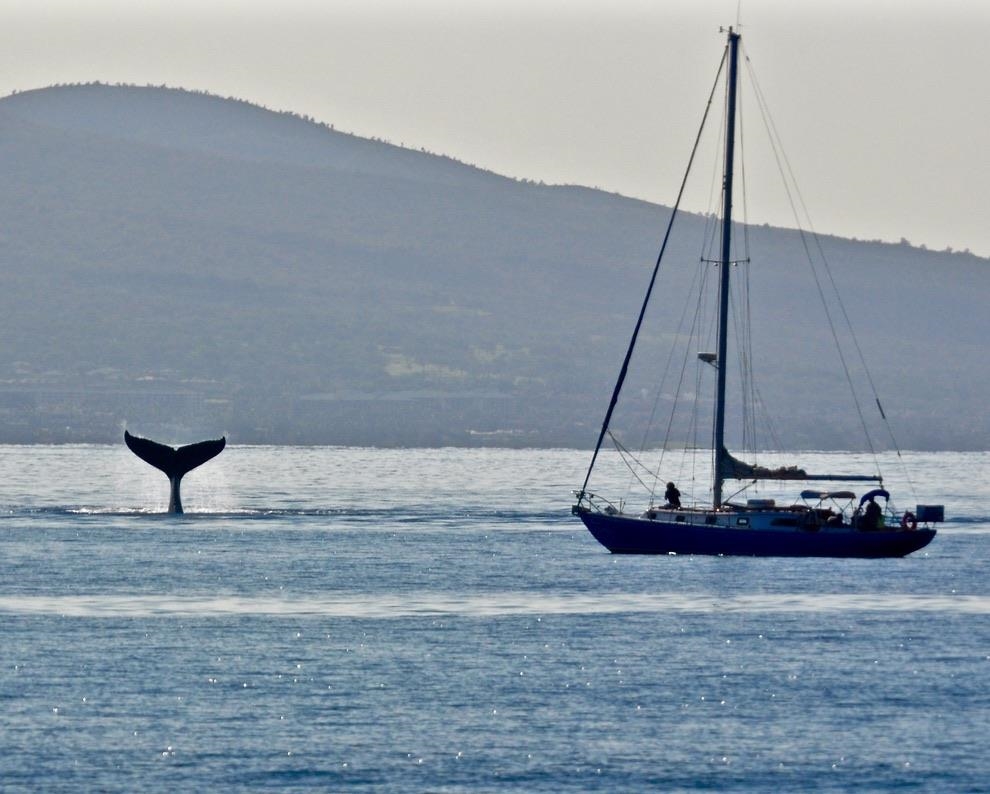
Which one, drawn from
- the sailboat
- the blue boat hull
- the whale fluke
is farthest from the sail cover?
the whale fluke

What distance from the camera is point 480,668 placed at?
47562mm

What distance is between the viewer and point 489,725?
133 ft

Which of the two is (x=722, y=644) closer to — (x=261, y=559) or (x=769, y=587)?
(x=769, y=587)

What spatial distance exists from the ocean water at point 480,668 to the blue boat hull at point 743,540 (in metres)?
0.80

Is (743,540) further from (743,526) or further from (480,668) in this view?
(480,668)

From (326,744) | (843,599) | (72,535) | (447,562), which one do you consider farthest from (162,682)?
(72,535)

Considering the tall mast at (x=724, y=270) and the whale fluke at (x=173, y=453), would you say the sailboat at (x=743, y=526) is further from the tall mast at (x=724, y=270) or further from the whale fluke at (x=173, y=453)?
the whale fluke at (x=173, y=453)

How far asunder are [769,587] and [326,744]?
3027cm

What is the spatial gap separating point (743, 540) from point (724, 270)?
935 cm

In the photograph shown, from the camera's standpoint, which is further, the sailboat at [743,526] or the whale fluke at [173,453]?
the whale fluke at [173,453]

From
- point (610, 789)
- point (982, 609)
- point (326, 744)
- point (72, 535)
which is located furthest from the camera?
point (72, 535)

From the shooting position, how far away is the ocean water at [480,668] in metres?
36.7

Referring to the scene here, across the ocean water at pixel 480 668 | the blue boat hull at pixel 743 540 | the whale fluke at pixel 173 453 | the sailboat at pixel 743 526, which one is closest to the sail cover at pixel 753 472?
the sailboat at pixel 743 526

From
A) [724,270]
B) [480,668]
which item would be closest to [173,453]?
[724,270]
